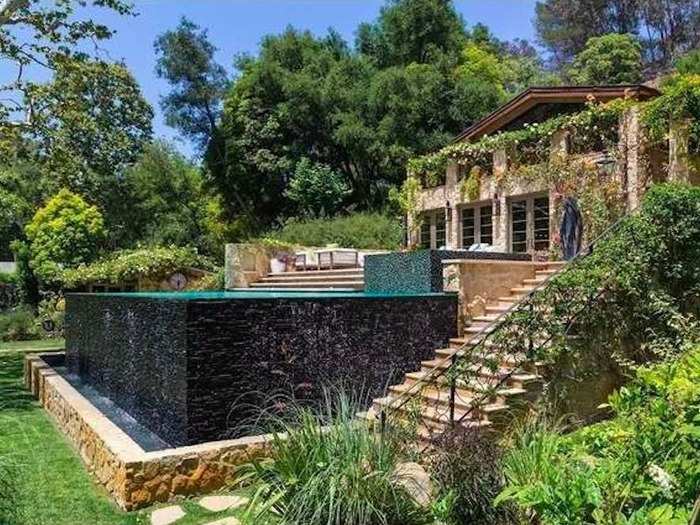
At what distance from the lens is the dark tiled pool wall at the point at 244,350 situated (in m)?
7.36

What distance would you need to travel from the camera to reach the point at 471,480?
15.2 feet

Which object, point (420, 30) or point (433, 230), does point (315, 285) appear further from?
point (420, 30)

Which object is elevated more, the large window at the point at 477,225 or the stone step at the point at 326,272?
the large window at the point at 477,225

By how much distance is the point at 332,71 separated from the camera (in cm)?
2991

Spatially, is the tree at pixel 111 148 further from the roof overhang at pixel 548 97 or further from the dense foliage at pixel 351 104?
the roof overhang at pixel 548 97

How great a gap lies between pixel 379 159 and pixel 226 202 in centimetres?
861

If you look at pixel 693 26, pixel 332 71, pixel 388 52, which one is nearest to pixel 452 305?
pixel 332 71

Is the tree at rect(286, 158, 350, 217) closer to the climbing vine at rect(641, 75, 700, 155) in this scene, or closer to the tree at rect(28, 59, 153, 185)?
the tree at rect(28, 59, 153, 185)

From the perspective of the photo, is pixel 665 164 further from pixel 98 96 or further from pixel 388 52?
pixel 98 96

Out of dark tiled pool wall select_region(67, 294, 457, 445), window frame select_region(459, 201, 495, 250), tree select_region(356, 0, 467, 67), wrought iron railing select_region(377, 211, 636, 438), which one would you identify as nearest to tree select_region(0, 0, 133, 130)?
dark tiled pool wall select_region(67, 294, 457, 445)

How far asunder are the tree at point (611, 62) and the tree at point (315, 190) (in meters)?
16.3

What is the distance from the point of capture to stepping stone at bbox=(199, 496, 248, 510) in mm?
6074

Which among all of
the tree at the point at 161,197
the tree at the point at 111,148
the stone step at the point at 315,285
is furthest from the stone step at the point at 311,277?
the tree at the point at 161,197

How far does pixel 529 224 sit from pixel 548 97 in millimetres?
3745
